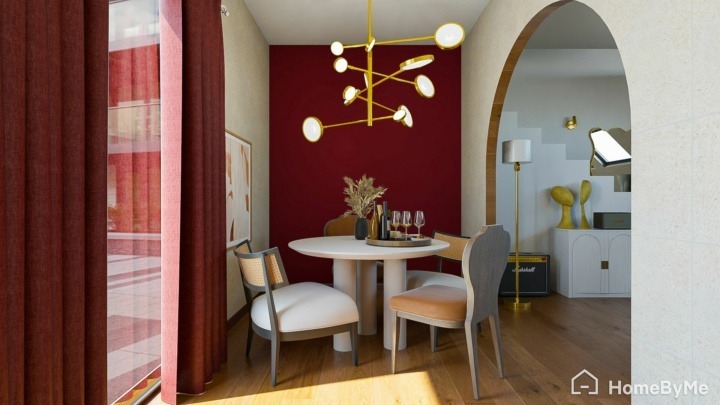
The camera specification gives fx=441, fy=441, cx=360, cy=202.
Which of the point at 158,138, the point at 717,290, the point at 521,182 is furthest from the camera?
the point at 521,182

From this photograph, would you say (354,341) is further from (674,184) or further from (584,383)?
(674,184)

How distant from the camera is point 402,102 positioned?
5.12 meters

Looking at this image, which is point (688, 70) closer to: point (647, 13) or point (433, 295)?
point (647, 13)

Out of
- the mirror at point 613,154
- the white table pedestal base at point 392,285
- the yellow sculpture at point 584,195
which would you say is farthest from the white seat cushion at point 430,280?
the yellow sculpture at point 584,195

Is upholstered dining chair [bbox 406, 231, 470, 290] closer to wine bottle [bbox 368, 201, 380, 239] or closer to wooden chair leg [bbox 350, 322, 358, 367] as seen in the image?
wine bottle [bbox 368, 201, 380, 239]

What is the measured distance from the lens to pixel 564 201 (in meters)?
4.85

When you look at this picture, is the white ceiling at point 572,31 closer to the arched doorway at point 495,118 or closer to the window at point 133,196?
the arched doorway at point 495,118

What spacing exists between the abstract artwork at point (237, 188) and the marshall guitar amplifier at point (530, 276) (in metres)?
2.69

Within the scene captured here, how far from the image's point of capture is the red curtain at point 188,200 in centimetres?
228

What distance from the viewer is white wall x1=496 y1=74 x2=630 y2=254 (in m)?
5.07

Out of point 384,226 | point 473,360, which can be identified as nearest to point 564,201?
point 384,226
